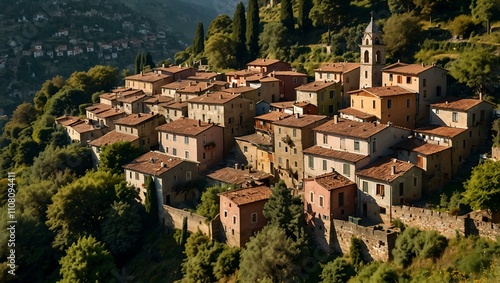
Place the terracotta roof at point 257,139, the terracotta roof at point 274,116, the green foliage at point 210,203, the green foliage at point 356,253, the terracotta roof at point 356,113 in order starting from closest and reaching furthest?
the green foliage at point 356,253 < the green foliage at point 210,203 < the terracotta roof at point 356,113 < the terracotta roof at point 257,139 < the terracotta roof at point 274,116

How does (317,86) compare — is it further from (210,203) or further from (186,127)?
(210,203)

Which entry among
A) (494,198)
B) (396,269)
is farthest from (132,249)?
(494,198)

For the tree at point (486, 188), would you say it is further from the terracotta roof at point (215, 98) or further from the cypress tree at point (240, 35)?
the cypress tree at point (240, 35)

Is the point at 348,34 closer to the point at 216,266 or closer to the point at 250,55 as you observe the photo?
the point at 250,55

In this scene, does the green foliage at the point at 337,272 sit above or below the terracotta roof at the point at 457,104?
below

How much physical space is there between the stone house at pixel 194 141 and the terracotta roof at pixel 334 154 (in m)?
12.0

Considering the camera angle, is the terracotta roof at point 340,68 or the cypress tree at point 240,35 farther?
the cypress tree at point 240,35

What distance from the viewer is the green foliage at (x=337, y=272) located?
37031mm

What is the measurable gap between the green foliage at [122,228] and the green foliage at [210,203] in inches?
256

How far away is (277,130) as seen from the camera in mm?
49406

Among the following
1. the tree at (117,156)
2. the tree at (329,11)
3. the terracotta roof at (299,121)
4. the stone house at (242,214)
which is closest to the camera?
the stone house at (242,214)

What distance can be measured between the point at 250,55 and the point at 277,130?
37556 mm

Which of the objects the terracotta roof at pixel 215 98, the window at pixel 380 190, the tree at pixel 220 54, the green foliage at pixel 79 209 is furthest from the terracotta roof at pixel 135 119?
the window at pixel 380 190

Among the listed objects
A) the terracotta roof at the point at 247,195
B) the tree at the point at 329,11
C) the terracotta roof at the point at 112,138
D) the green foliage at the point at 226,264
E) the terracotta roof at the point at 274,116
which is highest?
the tree at the point at 329,11
